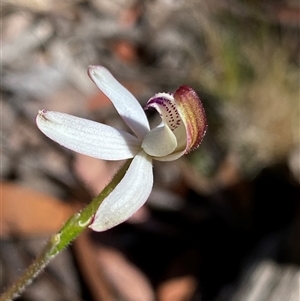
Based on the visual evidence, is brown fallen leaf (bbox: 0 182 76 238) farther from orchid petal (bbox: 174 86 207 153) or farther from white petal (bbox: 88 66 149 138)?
orchid petal (bbox: 174 86 207 153)

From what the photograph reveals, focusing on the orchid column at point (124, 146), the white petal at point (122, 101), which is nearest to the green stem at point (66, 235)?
Answer: the orchid column at point (124, 146)

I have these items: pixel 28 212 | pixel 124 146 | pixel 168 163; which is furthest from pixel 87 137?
pixel 168 163

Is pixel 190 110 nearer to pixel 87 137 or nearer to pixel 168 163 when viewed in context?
pixel 87 137

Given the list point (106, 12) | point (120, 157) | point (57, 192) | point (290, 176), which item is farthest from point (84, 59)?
point (120, 157)

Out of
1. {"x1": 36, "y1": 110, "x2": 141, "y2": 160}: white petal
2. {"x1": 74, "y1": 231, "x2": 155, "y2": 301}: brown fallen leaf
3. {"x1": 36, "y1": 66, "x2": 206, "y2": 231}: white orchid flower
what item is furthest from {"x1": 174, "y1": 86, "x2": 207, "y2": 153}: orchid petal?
{"x1": 74, "y1": 231, "x2": 155, "y2": 301}: brown fallen leaf

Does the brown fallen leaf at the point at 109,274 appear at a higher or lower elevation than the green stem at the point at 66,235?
lower

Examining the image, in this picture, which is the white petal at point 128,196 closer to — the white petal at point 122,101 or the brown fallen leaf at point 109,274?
the white petal at point 122,101

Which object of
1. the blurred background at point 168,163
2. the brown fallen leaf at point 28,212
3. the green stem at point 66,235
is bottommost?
the blurred background at point 168,163

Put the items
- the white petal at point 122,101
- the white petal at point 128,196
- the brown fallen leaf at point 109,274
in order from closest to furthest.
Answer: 1. the white petal at point 128,196
2. the white petal at point 122,101
3. the brown fallen leaf at point 109,274
